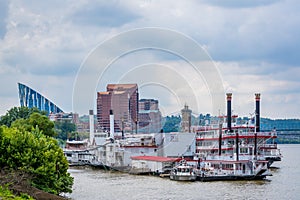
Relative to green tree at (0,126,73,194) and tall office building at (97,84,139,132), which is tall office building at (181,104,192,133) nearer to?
tall office building at (97,84,139,132)

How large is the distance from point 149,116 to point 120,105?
4.94m

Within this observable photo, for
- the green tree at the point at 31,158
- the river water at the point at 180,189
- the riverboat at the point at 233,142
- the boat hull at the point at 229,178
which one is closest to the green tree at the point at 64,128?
the riverboat at the point at 233,142

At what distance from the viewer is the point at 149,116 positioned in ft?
290

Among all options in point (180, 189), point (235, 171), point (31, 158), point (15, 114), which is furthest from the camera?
point (15, 114)

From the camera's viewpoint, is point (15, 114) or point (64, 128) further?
point (64, 128)

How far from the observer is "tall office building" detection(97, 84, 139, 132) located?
282ft

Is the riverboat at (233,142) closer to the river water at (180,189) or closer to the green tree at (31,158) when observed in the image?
the river water at (180,189)

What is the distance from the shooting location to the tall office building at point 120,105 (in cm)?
8606

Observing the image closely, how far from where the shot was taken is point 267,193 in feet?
110

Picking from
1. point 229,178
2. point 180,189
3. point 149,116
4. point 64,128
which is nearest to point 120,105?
point 149,116

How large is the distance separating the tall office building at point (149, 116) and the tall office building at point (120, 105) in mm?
1223

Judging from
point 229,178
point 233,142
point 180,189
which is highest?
point 233,142

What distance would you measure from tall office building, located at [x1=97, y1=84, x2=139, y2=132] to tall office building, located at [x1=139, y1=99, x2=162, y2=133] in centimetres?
122

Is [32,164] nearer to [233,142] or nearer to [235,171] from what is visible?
[235,171]
